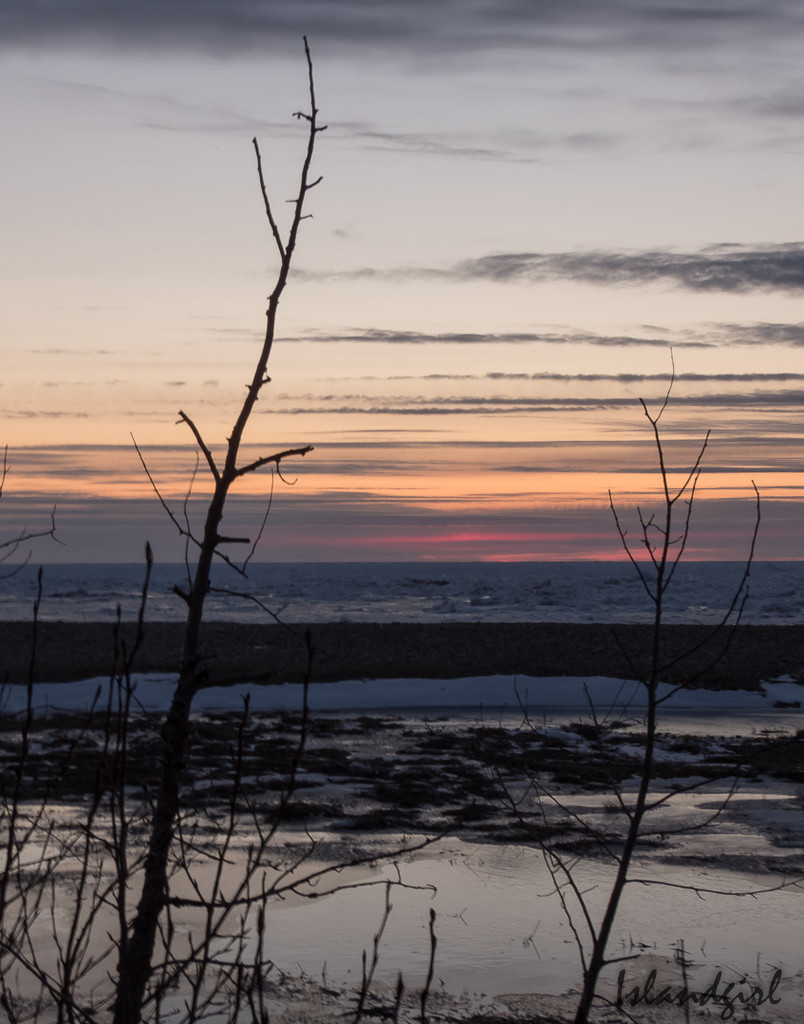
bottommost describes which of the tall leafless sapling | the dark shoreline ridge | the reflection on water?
the reflection on water

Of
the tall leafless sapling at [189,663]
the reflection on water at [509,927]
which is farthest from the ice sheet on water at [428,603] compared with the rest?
the tall leafless sapling at [189,663]

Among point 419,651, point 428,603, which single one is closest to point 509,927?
point 419,651

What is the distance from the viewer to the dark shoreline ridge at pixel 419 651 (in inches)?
1062

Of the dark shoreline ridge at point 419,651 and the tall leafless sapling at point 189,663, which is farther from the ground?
the tall leafless sapling at point 189,663

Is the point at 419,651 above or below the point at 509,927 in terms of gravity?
above

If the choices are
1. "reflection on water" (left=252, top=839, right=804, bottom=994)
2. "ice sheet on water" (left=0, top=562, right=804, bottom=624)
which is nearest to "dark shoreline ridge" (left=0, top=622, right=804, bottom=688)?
"ice sheet on water" (left=0, top=562, right=804, bottom=624)

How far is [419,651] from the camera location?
31891 millimetres

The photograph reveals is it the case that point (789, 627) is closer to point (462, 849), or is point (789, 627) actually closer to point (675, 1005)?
point (462, 849)

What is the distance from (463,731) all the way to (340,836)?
335 inches

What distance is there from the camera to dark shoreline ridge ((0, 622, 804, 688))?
26984 mm

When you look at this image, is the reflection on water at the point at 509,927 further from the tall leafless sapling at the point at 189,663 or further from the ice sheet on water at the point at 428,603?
the ice sheet on water at the point at 428,603

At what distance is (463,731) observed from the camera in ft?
61.7

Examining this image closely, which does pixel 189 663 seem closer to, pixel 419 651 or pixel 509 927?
pixel 509 927

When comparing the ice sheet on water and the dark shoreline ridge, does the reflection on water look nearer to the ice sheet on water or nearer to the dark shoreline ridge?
the dark shoreline ridge
